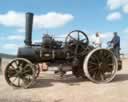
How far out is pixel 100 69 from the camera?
1277 centimetres

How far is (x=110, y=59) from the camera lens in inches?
514

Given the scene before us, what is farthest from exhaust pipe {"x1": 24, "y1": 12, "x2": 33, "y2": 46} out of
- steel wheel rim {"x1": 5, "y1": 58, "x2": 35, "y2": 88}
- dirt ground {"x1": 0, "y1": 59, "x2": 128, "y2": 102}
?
dirt ground {"x1": 0, "y1": 59, "x2": 128, "y2": 102}

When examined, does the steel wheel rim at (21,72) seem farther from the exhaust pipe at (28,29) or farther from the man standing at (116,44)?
the man standing at (116,44)

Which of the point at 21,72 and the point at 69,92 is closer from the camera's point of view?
the point at 69,92

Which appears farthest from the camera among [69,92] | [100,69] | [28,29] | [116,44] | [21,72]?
[116,44]

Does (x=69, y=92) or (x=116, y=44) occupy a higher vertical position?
(x=116, y=44)

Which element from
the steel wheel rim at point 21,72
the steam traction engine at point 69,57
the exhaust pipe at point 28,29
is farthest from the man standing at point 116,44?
the steel wheel rim at point 21,72

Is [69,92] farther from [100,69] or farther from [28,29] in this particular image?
[28,29]

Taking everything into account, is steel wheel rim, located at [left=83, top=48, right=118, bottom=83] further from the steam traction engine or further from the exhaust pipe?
the exhaust pipe

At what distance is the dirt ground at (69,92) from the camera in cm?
984

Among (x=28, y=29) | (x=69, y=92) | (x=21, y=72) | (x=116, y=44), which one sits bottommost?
(x=69, y=92)

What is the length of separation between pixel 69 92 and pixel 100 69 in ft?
8.31

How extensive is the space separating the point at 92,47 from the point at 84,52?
1.82ft

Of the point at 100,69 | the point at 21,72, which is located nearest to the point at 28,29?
the point at 21,72
